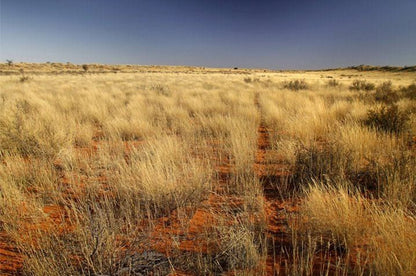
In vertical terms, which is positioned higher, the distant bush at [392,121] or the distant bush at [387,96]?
the distant bush at [387,96]

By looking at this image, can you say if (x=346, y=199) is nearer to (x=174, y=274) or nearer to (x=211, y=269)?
(x=211, y=269)

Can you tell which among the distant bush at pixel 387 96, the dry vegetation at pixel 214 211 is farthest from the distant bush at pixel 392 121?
the distant bush at pixel 387 96

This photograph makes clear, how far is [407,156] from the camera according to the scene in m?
2.39

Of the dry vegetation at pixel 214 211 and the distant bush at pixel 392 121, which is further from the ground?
the distant bush at pixel 392 121

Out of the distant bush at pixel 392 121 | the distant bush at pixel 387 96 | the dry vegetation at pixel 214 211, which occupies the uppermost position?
the distant bush at pixel 387 96

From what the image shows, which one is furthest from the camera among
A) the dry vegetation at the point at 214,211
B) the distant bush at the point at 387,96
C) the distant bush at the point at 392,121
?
the distant bush at the point at 387,96

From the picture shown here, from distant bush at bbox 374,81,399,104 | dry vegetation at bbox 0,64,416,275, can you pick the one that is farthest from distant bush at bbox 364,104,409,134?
distant bush at bbox 374,81,399,104

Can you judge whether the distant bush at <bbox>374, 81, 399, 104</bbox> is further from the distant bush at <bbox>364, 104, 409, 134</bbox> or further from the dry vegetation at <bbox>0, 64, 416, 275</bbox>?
the dry vegetation at <bbox>0, 64, 416, 275</bbox>

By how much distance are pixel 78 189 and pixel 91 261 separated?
1.41 m

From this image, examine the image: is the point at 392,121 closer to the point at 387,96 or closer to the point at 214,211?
the point at 214,211

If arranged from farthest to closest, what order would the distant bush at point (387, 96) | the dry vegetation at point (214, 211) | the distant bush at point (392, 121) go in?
the distant bush at point (387, 96)
the distant bush at point (392, 121)
the dry vegetation at point (214, 211)

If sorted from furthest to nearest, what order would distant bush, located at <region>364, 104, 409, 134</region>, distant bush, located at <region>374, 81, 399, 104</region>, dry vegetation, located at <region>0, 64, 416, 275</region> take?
distant bush, located at <region>374, 81, 399, 104</region>, distant bush, located at <region>364, 104, 409, 134</region>, dry vegetation, located at <region>0, 64, 416, 275</region>

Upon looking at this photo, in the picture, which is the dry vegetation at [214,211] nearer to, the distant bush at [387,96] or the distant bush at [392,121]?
the distant bush at [392,121]

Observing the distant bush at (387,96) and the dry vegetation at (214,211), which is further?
the distant bush at (387,96)
